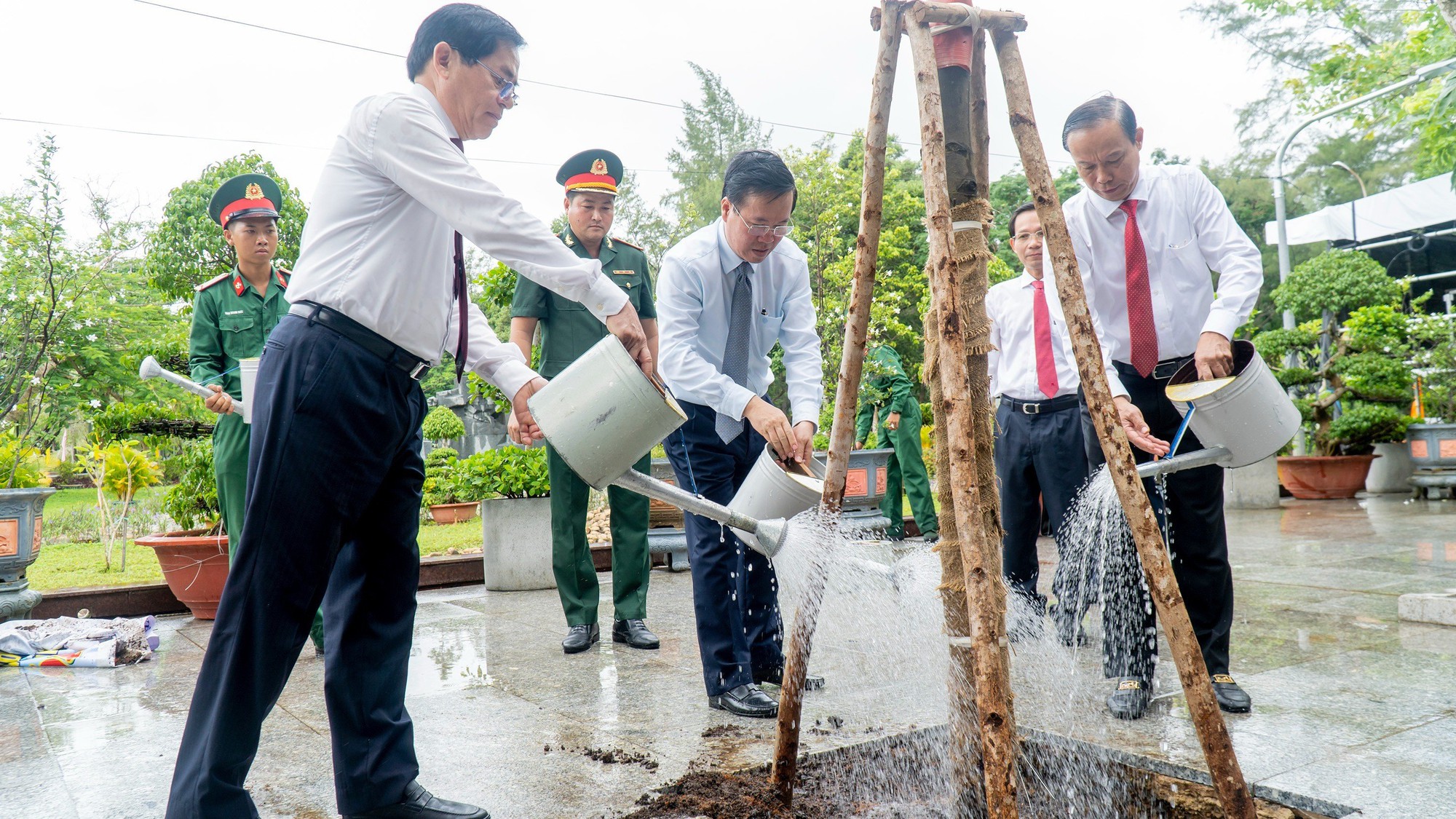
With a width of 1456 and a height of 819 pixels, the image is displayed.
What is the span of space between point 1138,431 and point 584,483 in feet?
7.82

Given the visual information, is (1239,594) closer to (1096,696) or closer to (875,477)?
(1096,696)

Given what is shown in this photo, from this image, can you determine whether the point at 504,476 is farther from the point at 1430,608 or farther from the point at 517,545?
the point at 1430,608

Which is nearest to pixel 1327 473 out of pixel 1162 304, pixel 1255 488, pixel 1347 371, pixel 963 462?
pixel 1347 371

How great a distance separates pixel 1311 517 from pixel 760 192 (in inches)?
328

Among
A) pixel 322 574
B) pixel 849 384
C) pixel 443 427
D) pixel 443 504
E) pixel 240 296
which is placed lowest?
pixel 443 504

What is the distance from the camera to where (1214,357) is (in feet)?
8.42

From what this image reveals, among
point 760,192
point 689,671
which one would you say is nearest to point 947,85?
point 760,192

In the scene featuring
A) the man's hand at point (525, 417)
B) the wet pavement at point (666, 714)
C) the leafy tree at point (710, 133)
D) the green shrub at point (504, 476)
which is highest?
the leafy tree at point (710, 133)

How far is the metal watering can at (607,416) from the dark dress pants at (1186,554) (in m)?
1.71

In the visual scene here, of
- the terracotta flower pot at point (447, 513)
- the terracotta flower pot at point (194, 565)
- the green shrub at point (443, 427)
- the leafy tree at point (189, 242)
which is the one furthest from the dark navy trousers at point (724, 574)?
the green shrub at point (443, 427)

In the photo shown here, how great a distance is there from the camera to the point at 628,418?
2.00 meters

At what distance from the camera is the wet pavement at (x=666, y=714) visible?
233 centimetres

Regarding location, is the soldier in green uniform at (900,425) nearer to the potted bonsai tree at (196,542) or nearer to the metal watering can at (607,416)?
the potted bonsai tree at (196,542)

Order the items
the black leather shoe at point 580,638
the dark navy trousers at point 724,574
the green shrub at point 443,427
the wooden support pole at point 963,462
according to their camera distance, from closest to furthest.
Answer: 1. the wooden support pole at point 963,462
2. the dark navy trousers at point 724,574
3. the black leather shoe at point 580,638
4. the green shrub at point 443,427
